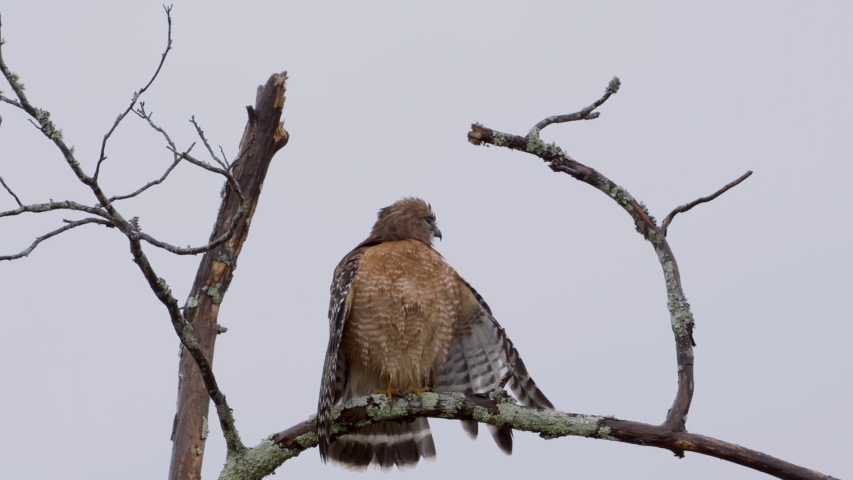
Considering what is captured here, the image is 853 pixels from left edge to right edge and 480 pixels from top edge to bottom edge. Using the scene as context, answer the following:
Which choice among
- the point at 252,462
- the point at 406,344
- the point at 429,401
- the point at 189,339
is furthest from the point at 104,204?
the point at 406,344

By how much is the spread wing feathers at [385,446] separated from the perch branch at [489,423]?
0.63 metres

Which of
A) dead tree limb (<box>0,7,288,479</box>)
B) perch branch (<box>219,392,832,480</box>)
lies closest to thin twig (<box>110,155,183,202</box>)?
dead tree limb (<box>0,7,288,479</box>)

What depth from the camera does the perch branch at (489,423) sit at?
14.5 feet

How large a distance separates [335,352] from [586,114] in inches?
83.5

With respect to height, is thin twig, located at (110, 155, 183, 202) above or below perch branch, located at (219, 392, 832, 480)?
above

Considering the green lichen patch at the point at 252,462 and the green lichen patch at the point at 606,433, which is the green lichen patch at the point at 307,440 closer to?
the green lichen patch at the point at 252,462

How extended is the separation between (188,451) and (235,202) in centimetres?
170

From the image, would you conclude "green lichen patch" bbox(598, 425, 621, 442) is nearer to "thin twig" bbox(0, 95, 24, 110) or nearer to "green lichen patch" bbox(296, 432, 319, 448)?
"green lichen patch" bbox(296, 432, 319, 448)

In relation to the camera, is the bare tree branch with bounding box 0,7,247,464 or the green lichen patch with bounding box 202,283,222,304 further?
the green lichen patch with bounding box 202,283,222,304

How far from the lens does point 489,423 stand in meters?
5.22

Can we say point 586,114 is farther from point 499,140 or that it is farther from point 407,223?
point 407,223

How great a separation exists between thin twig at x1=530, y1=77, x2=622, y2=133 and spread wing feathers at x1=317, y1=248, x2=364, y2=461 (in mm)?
1715

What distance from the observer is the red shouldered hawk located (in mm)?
6148

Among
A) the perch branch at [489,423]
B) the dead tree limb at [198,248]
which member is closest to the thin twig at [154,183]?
the dead tree limb at [198,248]
